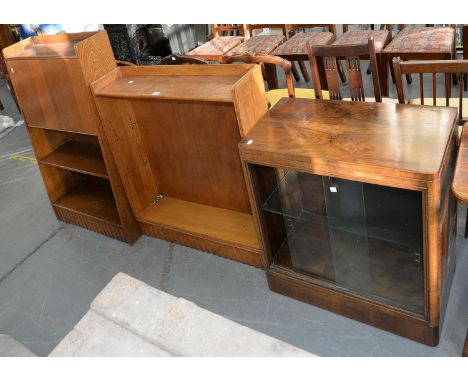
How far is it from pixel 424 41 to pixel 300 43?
3.18 feet

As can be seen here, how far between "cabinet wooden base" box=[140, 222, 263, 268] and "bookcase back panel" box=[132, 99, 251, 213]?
0.23 metres

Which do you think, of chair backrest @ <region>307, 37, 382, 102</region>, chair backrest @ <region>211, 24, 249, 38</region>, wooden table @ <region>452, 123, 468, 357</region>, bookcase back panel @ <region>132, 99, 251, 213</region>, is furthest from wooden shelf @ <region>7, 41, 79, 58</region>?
chair backrest @ <region>211, 24, 249, 38</region>

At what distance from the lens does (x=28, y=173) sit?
4074 millimetres

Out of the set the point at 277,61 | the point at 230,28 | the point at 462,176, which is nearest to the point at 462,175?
the point at 462,176

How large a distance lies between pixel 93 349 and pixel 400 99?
1.69 meters

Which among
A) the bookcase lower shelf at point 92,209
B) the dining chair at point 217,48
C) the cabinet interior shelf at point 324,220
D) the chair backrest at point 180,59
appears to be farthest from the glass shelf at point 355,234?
the dining chair at point 217,48

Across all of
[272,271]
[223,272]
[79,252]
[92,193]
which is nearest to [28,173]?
[92,193]

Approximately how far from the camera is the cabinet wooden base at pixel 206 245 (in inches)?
105

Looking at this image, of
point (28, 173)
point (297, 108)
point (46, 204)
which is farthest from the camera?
point (28, 173)

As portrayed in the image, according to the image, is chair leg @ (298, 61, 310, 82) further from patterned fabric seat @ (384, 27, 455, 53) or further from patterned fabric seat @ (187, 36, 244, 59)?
patterned fabric seat @ (384, 27, 455, 53)

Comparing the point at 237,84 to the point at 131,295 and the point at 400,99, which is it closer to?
the point at 400,99

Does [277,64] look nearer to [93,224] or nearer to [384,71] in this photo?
[384,71]

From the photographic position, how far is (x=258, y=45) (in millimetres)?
4188

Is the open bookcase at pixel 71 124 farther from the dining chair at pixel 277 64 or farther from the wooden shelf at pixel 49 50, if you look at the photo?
the dining chair at pixel 277 64
